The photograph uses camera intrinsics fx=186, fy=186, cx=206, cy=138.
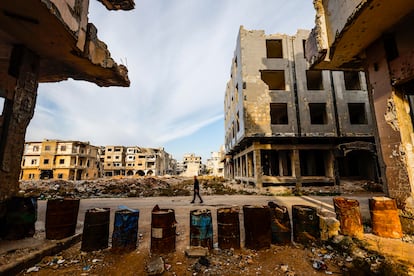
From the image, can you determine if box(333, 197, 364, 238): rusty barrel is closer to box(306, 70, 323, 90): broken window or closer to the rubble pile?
the rubble pile

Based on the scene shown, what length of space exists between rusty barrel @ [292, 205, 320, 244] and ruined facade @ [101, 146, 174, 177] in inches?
2193

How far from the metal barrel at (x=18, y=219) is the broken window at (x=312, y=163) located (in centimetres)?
1812

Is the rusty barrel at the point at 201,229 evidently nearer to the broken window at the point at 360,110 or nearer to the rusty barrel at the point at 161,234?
the rusty barrel at the point at 161,234

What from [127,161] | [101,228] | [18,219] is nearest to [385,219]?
[101,228]

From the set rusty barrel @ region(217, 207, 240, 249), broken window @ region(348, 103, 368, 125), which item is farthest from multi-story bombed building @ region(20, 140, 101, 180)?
broken window @ region(348, 103, 368, 125)

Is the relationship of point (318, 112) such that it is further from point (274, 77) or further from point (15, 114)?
point (15, 114)

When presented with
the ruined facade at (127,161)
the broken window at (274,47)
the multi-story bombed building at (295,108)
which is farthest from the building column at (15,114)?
the ruined facade at (127,161)

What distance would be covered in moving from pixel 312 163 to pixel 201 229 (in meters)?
16.2

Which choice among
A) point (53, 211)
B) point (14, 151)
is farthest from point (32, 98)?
point (53, 211)

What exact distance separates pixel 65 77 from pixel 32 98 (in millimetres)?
1924

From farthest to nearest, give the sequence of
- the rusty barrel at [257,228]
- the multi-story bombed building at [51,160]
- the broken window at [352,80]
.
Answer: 1. the multi-story bombed building at [51,160]
2. the broken window at [352,80]
3. the rusty barrel at [257,228]

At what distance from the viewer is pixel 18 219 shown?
379 centimetres

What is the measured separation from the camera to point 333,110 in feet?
45.9

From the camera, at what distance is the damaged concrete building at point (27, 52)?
3.46m
